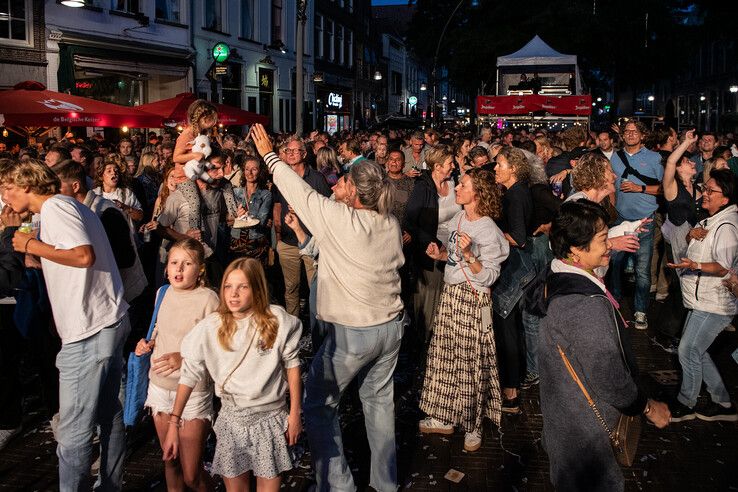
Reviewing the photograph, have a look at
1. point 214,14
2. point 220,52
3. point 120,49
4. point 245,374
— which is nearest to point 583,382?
point 245,374

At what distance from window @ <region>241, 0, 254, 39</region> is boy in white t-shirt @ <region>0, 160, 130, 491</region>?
26337 mm

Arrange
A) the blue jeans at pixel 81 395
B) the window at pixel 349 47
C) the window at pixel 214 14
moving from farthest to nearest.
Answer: the window at pixel 349 47
the window at pixel 214 14
the blue jeans at pixel 81 395

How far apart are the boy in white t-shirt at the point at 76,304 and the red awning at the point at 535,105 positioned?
1709cm

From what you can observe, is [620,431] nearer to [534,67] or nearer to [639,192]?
[639,192]

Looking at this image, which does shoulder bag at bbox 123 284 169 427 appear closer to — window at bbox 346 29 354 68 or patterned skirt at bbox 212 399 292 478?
patterned skirt at bbox 212 399 292 478

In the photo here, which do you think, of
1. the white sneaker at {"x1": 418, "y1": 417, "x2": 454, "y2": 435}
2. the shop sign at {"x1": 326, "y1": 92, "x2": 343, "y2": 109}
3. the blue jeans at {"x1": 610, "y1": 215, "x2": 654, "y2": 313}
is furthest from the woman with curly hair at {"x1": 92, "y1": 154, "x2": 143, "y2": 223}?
the shop sign at {"x1": 326, "y1": 92, "x2": 343, "y2": 109}

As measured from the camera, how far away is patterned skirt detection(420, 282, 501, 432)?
5121 mm

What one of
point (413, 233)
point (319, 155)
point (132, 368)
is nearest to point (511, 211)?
point (413, 233)

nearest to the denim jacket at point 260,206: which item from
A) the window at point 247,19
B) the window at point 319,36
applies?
the window at point 247,19

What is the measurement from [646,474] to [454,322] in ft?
5.46

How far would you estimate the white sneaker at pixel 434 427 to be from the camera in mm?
5379

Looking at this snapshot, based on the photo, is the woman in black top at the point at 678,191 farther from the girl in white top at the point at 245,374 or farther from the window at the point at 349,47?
the window at the point at 349,47

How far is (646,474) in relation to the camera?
477 centimetres

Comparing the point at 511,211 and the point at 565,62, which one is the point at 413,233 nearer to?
the point at 511,211
